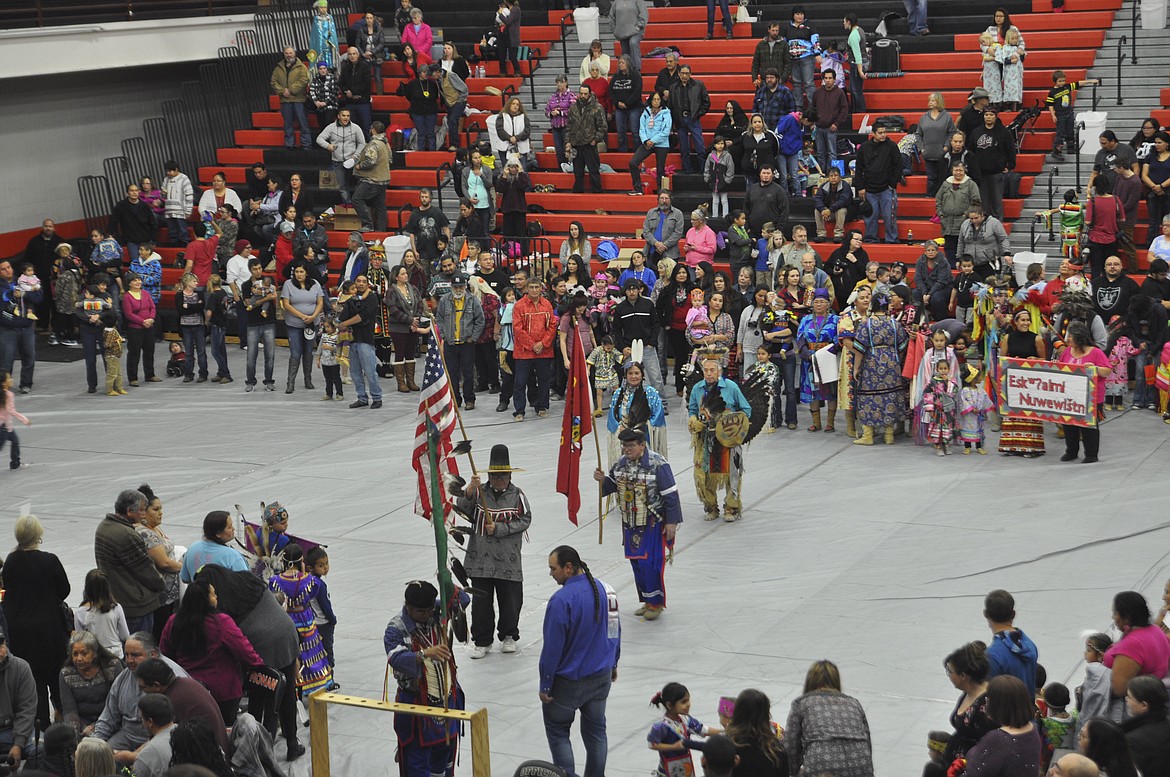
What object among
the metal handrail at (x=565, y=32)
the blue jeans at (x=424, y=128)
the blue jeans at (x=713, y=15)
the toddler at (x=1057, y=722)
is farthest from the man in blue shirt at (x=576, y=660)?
the metal handrail at (x=565, y=32)

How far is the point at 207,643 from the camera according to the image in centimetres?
944

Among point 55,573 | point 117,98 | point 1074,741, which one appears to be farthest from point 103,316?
point 1074,741

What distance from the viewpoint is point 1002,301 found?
17.9m

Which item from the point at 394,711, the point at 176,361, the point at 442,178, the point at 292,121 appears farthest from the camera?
the point at 292,121

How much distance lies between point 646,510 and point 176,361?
11.7 meters

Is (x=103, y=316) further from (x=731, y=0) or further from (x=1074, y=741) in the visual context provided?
(x=1074, y=741)

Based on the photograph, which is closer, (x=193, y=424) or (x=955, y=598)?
(x=955, y=598)

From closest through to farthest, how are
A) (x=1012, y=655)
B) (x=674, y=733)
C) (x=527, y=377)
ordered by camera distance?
(x=674, y=733), (x=1012, y=655), (x=527, y=377)

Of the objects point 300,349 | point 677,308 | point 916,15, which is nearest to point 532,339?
point 677,308

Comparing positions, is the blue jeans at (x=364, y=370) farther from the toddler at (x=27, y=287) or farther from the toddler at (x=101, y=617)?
the toddler at (x=101, y=617)

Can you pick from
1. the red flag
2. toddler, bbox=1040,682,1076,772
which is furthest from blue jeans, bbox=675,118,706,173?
toddler, bbox=1040,682,1076,772

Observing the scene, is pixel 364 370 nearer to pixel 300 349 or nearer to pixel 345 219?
pixel 300 349

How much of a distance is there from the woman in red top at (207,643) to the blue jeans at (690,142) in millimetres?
16072

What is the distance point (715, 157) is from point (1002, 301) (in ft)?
20.4
